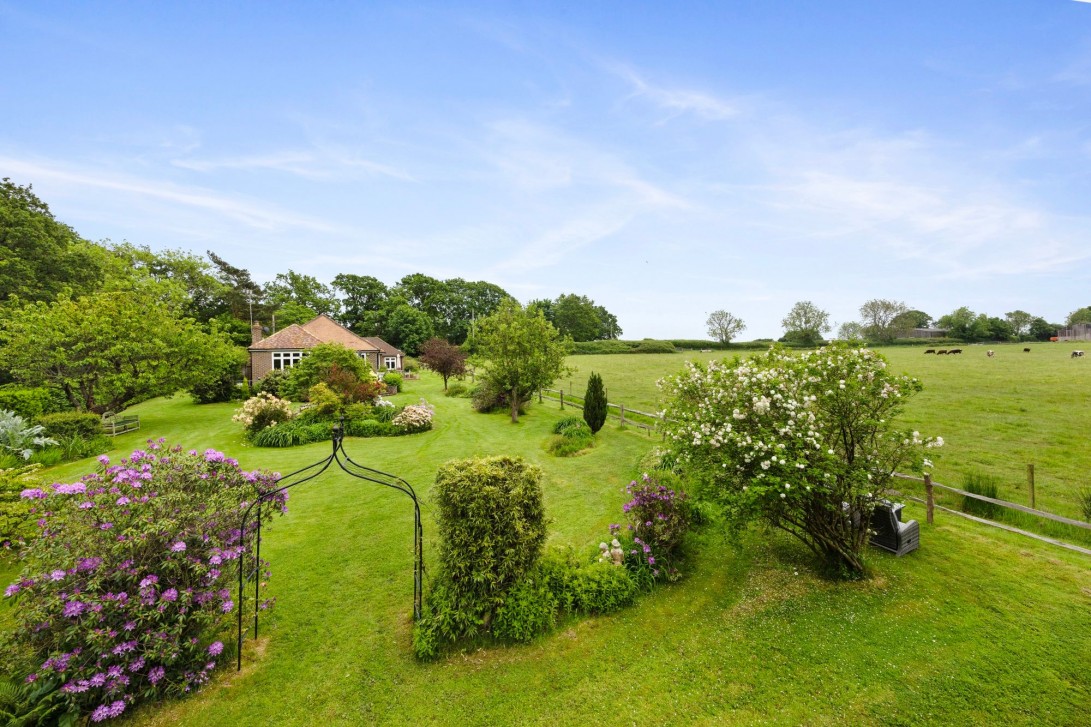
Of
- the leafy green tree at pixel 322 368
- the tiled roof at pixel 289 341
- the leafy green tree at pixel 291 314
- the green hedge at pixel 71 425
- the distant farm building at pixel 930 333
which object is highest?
the leafy green tree at pixel 291 314

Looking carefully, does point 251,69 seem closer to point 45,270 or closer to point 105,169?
point 105,169

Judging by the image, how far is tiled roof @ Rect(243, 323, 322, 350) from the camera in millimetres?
30750

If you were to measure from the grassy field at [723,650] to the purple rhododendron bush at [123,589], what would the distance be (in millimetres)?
509

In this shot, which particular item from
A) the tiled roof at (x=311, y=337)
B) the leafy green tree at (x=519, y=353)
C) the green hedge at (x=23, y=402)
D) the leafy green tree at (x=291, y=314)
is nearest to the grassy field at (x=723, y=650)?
the leafy green tree at (x=519, y=353)

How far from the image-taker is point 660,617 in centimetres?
571

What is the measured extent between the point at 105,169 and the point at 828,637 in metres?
26.2

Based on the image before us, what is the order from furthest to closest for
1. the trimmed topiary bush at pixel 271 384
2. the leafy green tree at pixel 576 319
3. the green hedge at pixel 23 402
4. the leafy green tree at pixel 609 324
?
1. the leafy green tree at pixel 609 324
2. the leafy green tree at pixel 576 319
3. the trimmed topiary bush at pixel 271 384
4. the green hedge at pixel 23 402

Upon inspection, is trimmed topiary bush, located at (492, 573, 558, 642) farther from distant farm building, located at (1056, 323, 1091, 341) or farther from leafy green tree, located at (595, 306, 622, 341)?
distant farm building, located at (1056, 323, 1091, 341)

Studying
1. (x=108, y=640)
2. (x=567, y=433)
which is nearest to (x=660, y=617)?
(x=108, y=640)

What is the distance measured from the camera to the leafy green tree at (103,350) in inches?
680

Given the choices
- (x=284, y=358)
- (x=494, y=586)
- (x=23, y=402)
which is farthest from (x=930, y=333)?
(x=23, y=402)

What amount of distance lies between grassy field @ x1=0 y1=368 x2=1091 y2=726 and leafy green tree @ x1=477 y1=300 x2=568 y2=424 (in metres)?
12.7

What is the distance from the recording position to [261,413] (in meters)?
16.8

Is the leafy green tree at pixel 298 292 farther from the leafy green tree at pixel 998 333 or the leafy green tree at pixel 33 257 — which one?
the leafy green tree at pixel 998 333
